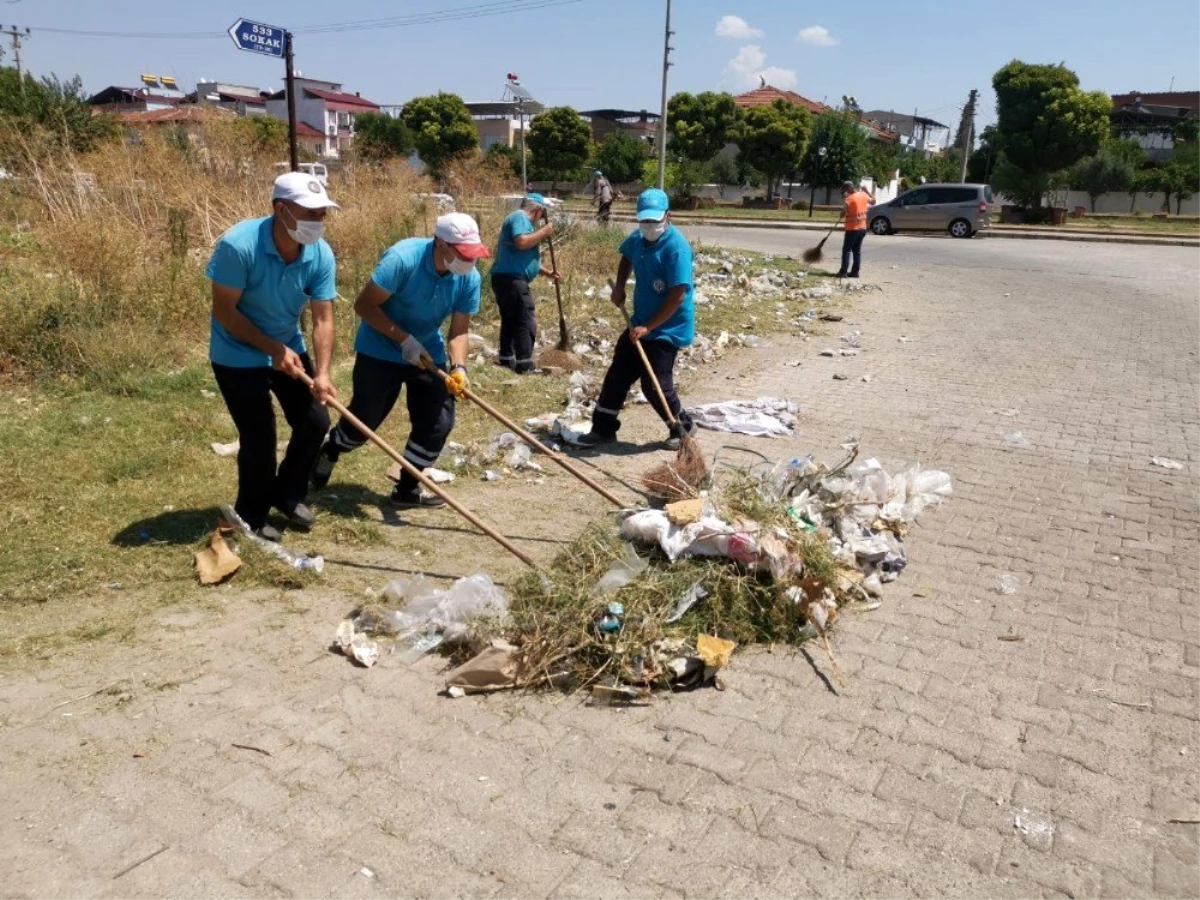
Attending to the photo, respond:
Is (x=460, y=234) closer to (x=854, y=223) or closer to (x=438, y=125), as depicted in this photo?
(x=854, y=223)

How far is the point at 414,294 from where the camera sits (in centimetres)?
435

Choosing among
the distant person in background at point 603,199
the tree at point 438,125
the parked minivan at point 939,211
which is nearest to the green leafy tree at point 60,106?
the distant person in background at point 603,199

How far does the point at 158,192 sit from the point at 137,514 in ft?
22.2

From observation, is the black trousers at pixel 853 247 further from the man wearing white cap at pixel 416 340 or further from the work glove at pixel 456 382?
the work glove at pixel 456 382

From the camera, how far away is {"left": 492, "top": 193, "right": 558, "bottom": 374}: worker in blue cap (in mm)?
7617

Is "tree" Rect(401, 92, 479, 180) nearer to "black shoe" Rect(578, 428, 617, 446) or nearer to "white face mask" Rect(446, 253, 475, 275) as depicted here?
"black shoe" Rect(578, 428, 617, 446)

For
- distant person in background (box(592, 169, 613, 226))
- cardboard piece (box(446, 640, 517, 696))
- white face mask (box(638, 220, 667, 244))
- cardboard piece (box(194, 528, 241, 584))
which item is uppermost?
distant person in background (box(592, 169, 613, 226))

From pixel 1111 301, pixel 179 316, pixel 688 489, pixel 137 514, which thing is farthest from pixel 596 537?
pixel 1111 301

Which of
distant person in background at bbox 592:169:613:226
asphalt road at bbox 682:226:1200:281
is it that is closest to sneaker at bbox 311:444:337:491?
distant person in background at bbox 592:169:613:226

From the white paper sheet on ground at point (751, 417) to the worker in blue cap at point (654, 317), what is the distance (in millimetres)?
601

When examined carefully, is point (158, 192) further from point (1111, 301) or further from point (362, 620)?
point (1111, 301)

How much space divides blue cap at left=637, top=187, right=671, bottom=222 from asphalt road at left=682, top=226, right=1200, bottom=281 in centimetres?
1052

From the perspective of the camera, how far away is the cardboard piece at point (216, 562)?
3.71 meters

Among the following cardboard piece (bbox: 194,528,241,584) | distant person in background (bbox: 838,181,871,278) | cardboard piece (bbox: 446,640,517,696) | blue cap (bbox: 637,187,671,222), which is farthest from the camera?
distant person in background (bbox: 838,181,871,278)
